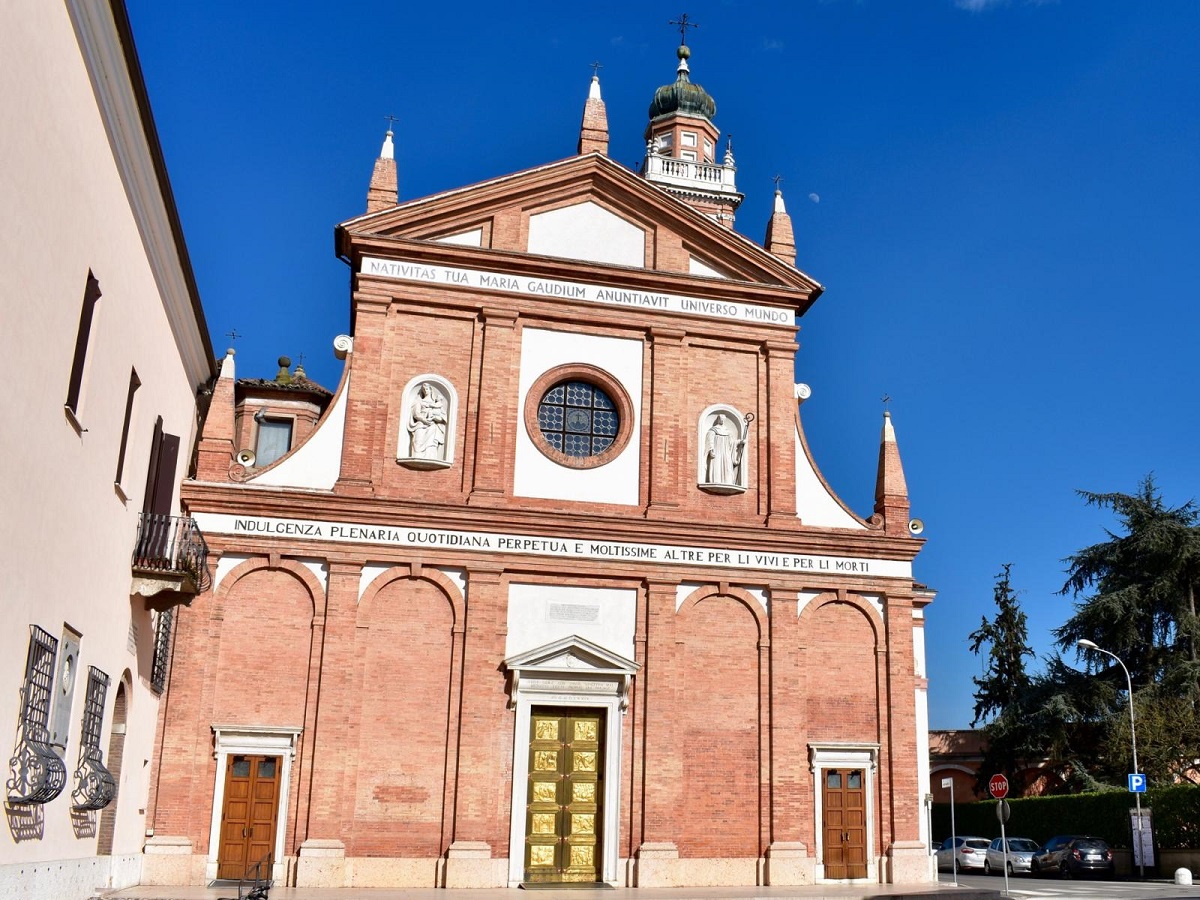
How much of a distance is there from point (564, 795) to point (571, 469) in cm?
576

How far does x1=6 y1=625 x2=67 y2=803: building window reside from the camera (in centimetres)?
1130

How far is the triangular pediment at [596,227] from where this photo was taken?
887 inches

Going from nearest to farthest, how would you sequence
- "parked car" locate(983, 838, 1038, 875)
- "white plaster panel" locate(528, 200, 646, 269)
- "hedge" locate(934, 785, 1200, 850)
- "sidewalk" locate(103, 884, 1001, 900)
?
1. "sidewalk" locate(103, 884, 1001, 900)
2. "white plaster panel" locate(528, 200, 646, 269)
3. "hedge" locate(934, 785, 1200, 850)
4. "parked car" locate(983, 838, 1038, 875)

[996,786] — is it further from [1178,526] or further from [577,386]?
[1178,526]

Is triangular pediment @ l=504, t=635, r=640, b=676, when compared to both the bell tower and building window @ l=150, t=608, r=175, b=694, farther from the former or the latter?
the bell tower

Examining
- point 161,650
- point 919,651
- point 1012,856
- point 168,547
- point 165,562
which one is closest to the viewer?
point 165,562

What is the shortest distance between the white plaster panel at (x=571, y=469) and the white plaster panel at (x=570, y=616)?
173cm

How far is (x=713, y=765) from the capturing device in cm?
2070

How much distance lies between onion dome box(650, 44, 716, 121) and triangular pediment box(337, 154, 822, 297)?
36.0m

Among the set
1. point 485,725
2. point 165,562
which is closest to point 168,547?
point 165,562

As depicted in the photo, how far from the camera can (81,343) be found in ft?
42.2

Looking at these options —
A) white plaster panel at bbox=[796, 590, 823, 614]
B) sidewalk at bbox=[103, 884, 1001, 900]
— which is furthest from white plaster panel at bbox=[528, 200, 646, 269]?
sidewalk at bbox=[103, 884, 1001, 900]

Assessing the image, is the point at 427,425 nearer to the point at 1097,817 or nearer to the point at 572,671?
the point at 572,671

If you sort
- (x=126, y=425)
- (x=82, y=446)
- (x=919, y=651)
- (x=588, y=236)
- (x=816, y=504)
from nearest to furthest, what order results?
(x=82, y=446)
(x=126, y=425)
(x=816, y=504)
(x=588, y=236)
(x=919, y=651)
